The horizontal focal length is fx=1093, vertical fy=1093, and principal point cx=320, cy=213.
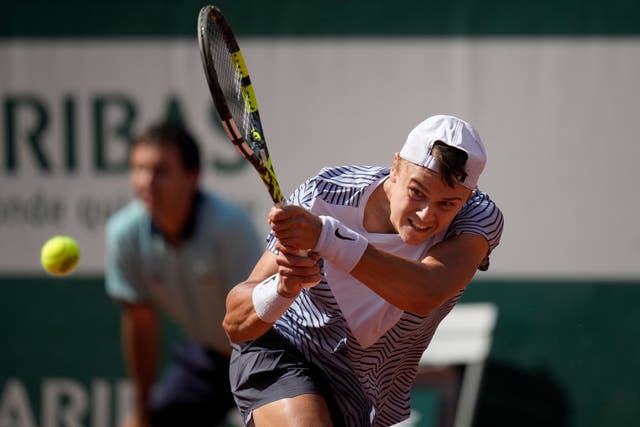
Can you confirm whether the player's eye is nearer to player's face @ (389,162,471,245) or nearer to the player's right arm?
player's face @ (389,162,471,245)

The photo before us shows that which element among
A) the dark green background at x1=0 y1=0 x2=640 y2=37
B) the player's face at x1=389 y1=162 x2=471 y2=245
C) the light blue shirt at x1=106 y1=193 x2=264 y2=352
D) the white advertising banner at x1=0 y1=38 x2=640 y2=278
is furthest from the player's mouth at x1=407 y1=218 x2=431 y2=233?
the dark green background at x1=0 y1=0 x2=640 y2=37

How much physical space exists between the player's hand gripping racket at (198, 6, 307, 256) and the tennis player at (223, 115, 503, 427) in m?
0.12

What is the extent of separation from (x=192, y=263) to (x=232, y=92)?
82.1 inches

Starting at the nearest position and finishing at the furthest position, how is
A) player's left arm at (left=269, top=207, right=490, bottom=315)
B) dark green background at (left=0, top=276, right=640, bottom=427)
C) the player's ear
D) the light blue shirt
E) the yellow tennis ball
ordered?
player's left arm at (left=269, top=207, right=490, bottom=315), the player's ear, the yellow tennis ball, the light blue shirt, dark green background at (left=0, top=276, right=640, bottom=427)

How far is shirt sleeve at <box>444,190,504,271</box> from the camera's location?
8.52 feet

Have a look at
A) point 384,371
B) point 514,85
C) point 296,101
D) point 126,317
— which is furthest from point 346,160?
point 384,371

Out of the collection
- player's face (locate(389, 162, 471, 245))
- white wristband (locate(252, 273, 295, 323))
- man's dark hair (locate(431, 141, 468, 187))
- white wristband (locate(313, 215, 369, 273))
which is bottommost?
white wristband (locate(252, 273, 295, 323))

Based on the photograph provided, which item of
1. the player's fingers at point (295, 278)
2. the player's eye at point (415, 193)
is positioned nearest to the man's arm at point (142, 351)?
the player's fingers at point (295, 278)

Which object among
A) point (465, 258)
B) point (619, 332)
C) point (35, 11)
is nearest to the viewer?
point (465, 258)

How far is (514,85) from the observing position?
485cm

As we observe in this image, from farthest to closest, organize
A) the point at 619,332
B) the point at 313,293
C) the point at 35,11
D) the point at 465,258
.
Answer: the point at 35,11 → the point at 619,332 → the point at 313,293 → the point at 465,258

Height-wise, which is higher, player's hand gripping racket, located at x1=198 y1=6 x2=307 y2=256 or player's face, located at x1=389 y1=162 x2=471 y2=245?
player's hand gripping racket, located at x1=198 y1=6 x2=307 y2=256

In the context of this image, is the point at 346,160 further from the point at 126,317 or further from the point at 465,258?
the point at 465,258

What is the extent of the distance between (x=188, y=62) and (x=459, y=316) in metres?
1.71
